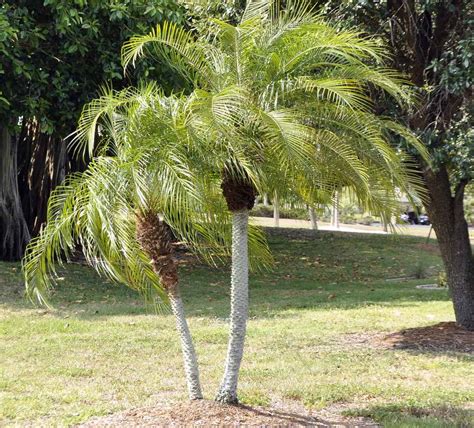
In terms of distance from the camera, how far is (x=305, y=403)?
6.67 m

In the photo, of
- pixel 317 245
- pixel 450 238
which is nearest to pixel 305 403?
pixel 450 238

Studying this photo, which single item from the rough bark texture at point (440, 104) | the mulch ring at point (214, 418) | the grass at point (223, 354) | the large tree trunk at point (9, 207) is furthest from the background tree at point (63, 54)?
the mulch ring at point (214, 418)

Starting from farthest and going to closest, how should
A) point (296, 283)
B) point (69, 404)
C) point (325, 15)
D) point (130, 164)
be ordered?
point (296, 283) → point (325, 15) → point (69, 404) → point (130, 164)

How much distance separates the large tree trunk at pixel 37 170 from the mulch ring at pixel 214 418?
40.5ft

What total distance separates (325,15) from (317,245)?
13.7 metres

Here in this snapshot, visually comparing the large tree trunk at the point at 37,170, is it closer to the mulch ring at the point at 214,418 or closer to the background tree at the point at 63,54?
the background tree at the point at 63,54

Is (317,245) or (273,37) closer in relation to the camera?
(273,37)

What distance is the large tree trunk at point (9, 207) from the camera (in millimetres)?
16297

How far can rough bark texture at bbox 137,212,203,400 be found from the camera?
233 inches

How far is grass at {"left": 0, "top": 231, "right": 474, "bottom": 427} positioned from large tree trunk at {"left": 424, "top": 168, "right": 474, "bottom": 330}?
1135mm

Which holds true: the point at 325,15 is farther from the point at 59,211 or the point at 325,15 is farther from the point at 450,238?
the point at 59,211

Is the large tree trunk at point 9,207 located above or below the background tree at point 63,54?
below

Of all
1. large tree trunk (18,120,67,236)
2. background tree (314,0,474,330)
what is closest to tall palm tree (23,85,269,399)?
background tree (314,0,474,330)

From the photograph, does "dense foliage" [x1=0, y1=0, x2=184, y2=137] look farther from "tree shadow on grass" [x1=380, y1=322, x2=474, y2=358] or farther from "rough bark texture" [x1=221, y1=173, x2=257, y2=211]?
"rough bark texture" [x1=221, y1=173, x2=257, y2=211]
